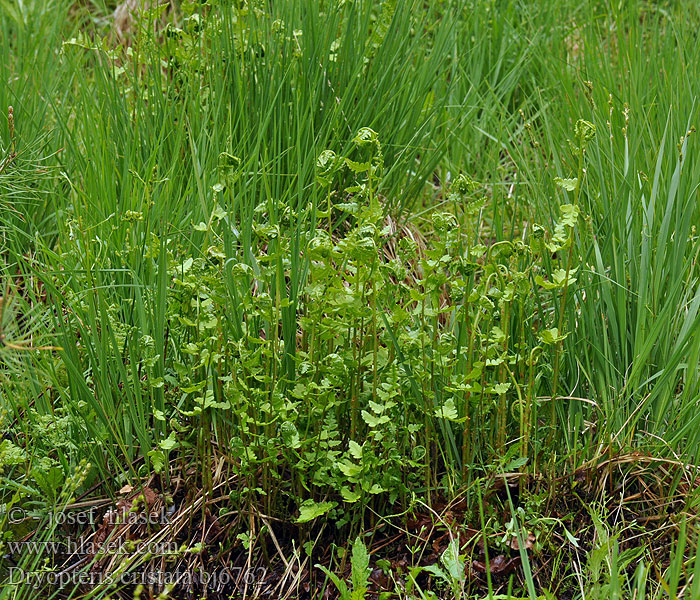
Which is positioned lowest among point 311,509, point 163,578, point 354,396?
point 163,578

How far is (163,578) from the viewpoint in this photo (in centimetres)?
163

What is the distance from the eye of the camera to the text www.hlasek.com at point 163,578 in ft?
5.24

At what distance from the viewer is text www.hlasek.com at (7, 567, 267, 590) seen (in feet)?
5.24

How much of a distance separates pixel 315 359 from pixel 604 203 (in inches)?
33.3

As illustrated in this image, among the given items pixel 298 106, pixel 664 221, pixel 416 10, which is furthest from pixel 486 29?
pixel 664 221

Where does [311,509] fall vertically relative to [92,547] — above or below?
above

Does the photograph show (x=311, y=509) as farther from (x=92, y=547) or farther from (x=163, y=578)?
(x=92, y=547)

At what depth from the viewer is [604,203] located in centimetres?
196

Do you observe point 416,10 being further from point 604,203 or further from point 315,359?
point 315,359

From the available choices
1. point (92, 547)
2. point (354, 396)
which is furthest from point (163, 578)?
point (354, 396)

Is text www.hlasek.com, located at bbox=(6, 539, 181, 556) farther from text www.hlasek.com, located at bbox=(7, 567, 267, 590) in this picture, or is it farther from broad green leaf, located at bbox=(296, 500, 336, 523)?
broad green leaf, located at bbox=(296, 500, 336, 523)

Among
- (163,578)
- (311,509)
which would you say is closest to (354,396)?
(311,509)

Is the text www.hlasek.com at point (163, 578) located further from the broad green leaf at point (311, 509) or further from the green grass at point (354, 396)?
the broad green leaf at point (311, 509)

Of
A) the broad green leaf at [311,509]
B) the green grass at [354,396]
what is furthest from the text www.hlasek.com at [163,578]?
the broad green leaf at [311,509]
